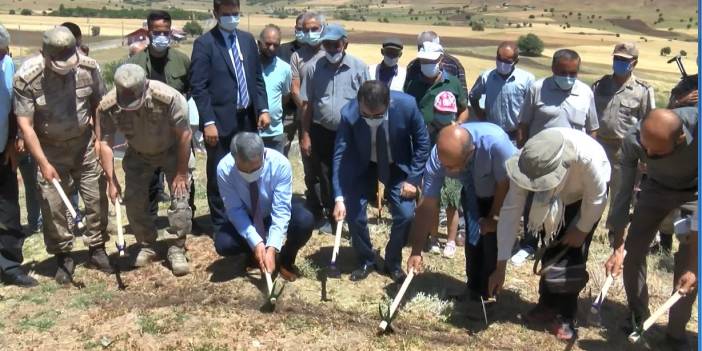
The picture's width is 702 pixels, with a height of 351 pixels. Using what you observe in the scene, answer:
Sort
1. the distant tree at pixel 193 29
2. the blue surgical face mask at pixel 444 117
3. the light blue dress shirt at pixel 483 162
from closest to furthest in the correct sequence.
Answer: the light blue dress shirt at pixel 483 162 < the blue surgical face mask at pixel 444 117 < the distant tree at pixel 193 29

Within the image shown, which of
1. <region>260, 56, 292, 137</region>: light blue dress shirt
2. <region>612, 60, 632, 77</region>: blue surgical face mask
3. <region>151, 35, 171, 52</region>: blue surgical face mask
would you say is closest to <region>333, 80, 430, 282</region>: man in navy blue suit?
<region>260, 56, 292, 137</region>: light blue dress shirt

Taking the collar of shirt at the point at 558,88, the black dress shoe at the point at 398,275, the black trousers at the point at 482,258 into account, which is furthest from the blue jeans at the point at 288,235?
the collar of shirt at the point at 558,88

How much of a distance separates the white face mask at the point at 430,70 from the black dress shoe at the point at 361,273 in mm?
1805

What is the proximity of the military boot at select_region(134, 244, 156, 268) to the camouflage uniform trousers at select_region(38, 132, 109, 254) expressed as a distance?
0.40 meters

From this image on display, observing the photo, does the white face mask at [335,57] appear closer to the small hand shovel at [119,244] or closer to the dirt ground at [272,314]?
the dirt ground at [272,314]

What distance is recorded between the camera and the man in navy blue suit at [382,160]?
5.21m

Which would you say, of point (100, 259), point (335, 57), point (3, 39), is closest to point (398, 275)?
point (335, 57)

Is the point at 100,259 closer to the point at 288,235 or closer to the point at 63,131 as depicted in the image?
the point at 63,131

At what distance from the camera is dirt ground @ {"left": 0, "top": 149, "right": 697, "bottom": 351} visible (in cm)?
464

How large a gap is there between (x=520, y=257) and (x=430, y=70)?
1.84 m

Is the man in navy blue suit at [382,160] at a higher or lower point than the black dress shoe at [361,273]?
higher

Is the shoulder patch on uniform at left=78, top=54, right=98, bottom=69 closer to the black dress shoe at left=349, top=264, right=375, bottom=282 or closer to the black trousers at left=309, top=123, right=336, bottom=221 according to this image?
the black trousers at left=309, top=123, right=336, bottom=221

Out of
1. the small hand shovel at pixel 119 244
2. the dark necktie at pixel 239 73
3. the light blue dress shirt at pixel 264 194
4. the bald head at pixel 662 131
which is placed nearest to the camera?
the bald head at pixel 662 131

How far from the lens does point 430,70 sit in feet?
20.7
